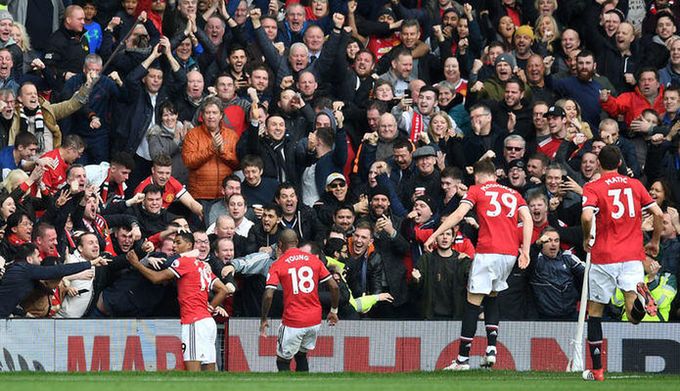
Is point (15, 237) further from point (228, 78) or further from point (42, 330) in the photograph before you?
point (228, 78)

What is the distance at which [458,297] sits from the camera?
1831 cm

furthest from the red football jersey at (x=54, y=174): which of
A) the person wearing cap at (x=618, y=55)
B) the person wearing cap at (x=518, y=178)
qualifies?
the person wearing cap at (x=618, y=55)

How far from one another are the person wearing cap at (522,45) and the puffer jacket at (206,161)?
4.96 meters

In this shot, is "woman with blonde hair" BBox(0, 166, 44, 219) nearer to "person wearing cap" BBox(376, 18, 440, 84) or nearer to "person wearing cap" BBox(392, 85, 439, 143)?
"person wearing cap" BBox(392, 85, 439, 143)

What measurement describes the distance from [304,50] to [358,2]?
9.26 feet

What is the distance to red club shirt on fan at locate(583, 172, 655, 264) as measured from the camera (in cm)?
1577

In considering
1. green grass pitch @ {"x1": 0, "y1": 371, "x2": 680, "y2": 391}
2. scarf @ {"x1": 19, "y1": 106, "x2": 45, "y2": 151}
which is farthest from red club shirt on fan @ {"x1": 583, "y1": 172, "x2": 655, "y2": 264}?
scarf @ {"x1": 19, "y1": 106, "x2": 45, "y2": 151}

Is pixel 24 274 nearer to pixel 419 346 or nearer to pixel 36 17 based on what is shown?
pixel 419 346

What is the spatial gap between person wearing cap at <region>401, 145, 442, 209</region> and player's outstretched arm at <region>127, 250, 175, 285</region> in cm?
351

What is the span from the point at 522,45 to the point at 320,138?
4.16m

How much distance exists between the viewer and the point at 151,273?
1778cm

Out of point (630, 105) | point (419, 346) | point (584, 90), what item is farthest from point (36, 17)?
point (630, 105)

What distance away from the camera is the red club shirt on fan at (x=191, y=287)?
690 inches

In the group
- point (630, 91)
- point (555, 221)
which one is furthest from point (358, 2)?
point (555, 221)
